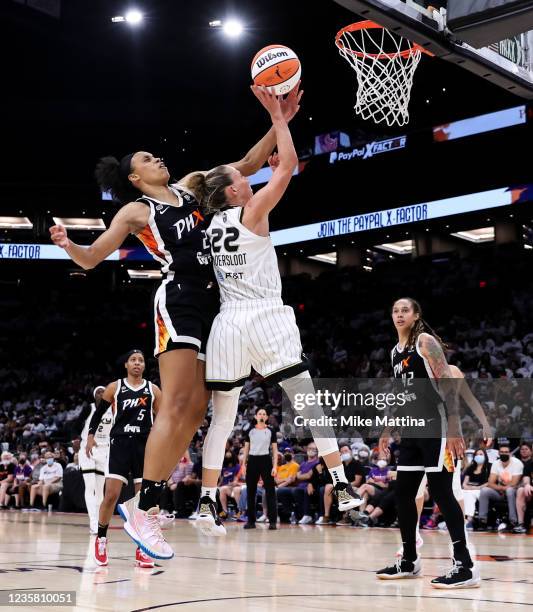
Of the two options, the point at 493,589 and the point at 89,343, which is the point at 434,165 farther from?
the point at 493,589

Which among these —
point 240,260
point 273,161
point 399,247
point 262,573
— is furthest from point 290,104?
point 399,247

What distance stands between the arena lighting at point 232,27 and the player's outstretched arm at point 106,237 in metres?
15.5

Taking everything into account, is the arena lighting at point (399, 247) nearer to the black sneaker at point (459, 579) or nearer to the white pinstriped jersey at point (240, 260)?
Answer: the black sneaker at point (459, 579)

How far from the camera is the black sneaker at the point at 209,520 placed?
14.2ft

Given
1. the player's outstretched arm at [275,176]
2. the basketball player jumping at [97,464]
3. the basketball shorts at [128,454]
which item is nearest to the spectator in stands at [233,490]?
the basketball player jumping at [97,464]

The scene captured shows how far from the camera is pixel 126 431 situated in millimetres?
7570

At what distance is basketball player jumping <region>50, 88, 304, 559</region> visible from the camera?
4234 millimetres

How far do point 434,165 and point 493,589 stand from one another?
63.9ft

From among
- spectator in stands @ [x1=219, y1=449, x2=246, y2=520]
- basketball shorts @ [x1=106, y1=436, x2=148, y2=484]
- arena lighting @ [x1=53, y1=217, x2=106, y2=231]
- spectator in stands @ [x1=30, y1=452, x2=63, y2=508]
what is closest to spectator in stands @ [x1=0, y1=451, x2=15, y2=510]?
spectator in stands @ [x1=30, y1=452, x2=63, y2=508]

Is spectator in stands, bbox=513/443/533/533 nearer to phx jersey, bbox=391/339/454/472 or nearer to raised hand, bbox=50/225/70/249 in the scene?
phx jersey, bbox=391/339/454/472

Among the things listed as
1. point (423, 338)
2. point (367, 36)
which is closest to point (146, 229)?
point (423, 338)

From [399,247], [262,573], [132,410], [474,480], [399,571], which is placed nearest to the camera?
[399,571]

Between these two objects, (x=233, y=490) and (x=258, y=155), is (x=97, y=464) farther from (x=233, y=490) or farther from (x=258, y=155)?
(x=258, y=155)

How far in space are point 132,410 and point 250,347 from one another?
3747mm
